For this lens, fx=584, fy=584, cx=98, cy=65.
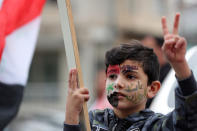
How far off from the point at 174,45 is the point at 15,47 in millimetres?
1681

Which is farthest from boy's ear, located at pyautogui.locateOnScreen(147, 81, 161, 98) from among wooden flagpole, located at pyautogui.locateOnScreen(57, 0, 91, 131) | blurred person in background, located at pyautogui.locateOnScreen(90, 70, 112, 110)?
blurred person in background, located at pyautogui.locateOnScreen(90, 70, 112, 110)

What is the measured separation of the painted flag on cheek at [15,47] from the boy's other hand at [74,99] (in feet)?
3.41

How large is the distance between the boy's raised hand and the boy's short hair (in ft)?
1.49

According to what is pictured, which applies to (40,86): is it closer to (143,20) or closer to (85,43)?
(85,43)

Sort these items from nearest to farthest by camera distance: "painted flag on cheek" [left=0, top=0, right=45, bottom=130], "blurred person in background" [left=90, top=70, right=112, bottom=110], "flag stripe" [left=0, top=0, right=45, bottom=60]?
"painted flag on cheek" [left=0, top=0, right=45, bottom=130] → "flag stripe" [left=0, top=0, right=45, bottom=60] → "blurred person in background" [left=90, top=70, right=112, bottom=110]

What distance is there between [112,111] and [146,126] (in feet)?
0.99

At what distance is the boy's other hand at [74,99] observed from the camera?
2895 millimetres

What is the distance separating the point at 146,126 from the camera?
3023mm

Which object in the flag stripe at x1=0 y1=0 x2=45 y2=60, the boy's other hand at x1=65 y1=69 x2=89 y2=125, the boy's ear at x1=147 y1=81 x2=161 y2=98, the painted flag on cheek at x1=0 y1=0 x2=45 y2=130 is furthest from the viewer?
the flag stripe at x1=0 y1=0 x2=45 y2=60

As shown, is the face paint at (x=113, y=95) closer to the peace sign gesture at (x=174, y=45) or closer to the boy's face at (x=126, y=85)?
the boy's face at (x=126, y=85)

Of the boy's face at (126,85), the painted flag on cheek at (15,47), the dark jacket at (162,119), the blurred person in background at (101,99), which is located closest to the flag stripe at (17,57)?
the painted flag on cheek at (15,47)

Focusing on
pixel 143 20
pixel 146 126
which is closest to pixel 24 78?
pixel 146 126

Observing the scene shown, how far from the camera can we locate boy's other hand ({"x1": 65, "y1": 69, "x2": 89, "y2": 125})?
289 cm

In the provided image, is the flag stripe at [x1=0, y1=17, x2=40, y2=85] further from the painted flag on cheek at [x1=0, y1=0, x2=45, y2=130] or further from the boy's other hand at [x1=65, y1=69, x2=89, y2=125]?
the boy's other hand at [x1=65, y1=69, x2=89, y2=125]
